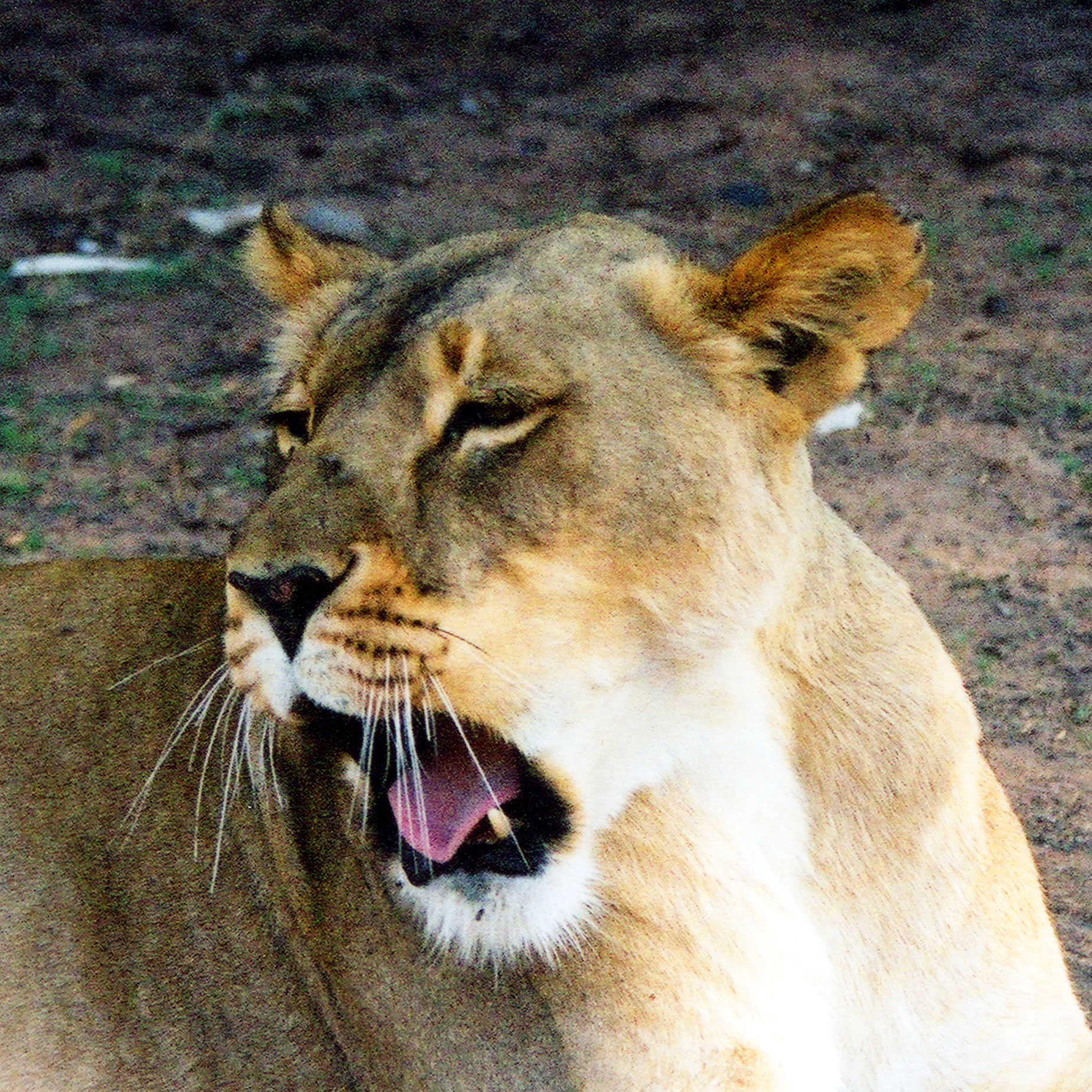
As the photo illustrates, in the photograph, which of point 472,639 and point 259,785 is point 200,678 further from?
point 472,639

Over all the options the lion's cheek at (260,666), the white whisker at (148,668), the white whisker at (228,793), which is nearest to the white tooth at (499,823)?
the lion's cheek at (260,666)

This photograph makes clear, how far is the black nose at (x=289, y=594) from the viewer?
1947 millimetres

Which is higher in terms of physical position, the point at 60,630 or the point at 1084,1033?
the point at 60,630

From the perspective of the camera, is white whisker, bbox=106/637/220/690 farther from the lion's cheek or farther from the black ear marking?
the black ear marking

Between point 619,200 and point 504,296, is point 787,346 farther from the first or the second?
point 619,200

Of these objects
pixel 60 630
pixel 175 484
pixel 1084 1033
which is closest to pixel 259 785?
pixel 60 630

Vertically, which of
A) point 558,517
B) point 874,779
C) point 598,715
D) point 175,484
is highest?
point 558,517

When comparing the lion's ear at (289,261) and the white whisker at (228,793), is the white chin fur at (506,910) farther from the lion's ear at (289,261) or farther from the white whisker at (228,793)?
the lion's ear at (289,261)

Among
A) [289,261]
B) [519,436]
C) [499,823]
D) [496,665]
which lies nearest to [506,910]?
[499,823]

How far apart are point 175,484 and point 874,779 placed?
272 centimetres

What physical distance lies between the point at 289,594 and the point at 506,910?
1.73 ft

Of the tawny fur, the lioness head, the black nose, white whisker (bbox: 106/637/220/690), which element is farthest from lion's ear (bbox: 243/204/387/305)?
the black nose

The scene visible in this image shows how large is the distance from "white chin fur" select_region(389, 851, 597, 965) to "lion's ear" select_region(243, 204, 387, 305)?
0.94 meters

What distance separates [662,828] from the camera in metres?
2.32
